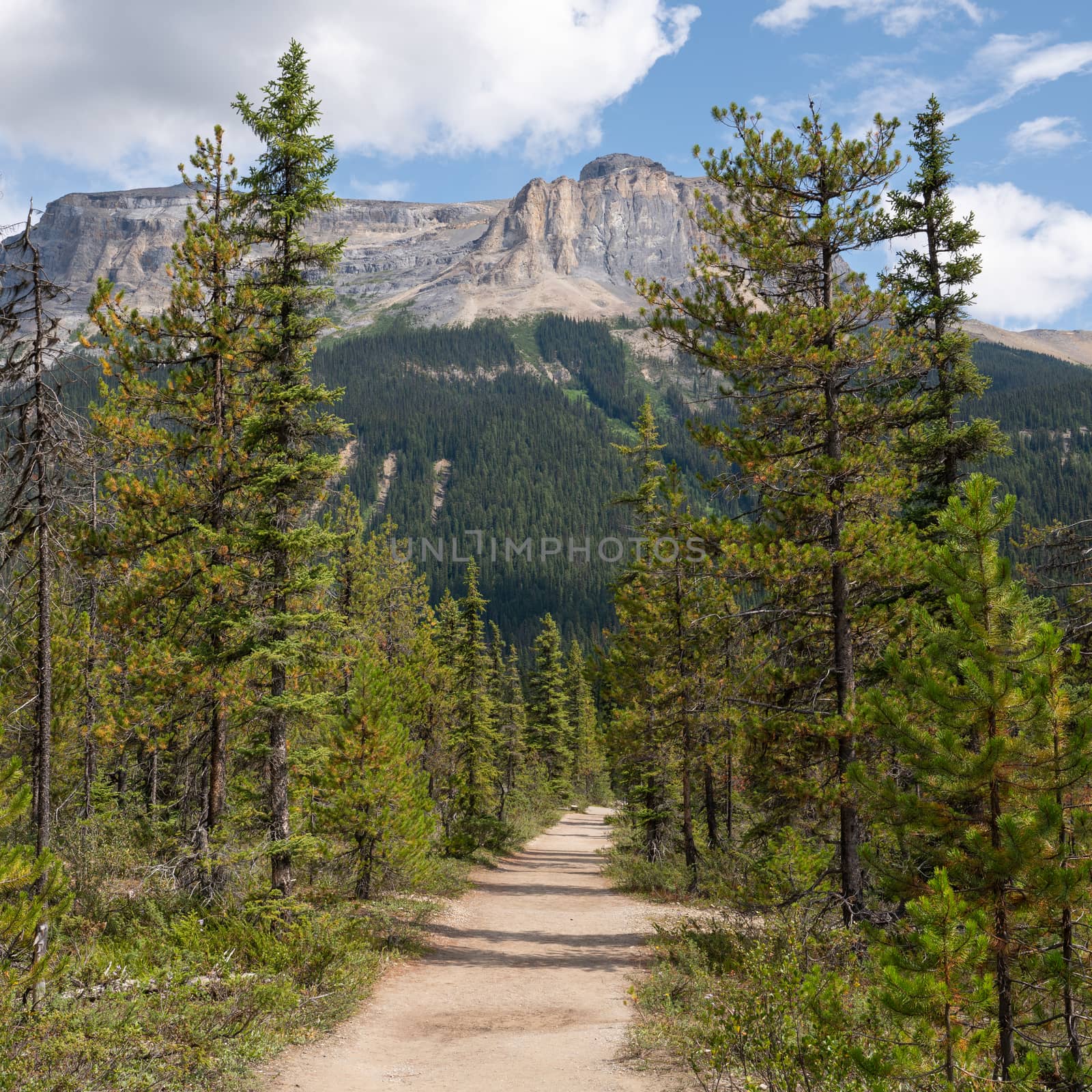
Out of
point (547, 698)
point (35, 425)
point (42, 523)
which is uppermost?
point (35, 425)

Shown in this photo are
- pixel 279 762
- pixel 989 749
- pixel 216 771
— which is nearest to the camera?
pixel 989 749

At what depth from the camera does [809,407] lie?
433 inches

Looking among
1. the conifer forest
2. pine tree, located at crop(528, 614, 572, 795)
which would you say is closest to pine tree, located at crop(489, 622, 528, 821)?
pine tree, located at crop(528, 614, 572, 795)

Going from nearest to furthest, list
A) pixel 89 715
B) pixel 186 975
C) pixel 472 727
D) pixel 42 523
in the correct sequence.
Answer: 1. pixel 186 975
2. pixel 42 523
3. pixel 89 715
4. pixel 472 727

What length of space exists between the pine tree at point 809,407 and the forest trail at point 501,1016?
4109mm

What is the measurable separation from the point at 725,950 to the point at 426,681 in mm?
17180

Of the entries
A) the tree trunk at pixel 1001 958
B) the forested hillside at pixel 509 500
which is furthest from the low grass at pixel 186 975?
the forested hillside at pixel 509 500

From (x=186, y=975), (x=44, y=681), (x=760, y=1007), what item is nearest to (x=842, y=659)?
(x=760, y=1007)

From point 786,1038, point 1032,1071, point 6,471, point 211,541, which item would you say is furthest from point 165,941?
point 1032,1071

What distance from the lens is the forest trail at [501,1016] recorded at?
734cm

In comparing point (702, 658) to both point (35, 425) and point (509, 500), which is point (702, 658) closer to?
point (35, 425)

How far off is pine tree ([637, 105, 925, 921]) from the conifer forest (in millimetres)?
66

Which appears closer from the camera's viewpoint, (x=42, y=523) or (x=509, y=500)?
(x=42, y=523)

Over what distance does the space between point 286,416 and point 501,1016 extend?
972 cm
